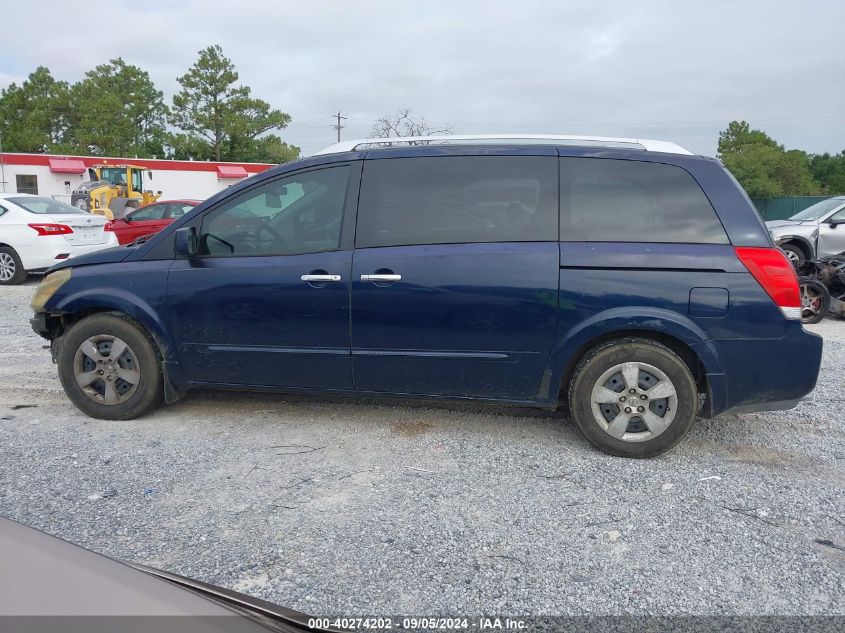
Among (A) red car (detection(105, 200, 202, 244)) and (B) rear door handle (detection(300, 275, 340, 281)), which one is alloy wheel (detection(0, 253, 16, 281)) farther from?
(B) rear door handle (detection(300, 275, 340, 281))

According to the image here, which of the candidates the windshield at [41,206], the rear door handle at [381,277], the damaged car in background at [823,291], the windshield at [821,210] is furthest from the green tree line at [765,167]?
the rear door handle at [381,277]

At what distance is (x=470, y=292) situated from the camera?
376 cm

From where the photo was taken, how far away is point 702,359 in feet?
11.9

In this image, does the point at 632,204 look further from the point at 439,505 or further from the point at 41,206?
the point at 41,206

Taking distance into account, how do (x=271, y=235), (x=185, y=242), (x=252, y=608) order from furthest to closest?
(x=271, y=235)
(x=185, y=242)
(x=252, y=608)

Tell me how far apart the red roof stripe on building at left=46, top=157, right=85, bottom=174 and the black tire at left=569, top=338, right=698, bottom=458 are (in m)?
38.7

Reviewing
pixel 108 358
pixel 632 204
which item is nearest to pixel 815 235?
pixel 632 204

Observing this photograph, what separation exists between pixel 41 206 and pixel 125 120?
163 ft

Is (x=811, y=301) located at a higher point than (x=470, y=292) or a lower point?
lower

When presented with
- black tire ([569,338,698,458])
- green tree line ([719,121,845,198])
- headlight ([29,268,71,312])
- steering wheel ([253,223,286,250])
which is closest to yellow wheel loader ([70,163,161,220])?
headlight ([29,268,71,312])

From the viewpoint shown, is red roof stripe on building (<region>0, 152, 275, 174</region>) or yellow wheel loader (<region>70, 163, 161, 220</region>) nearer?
yellow wheel loader (<region>70, 163, 161, 220</region>)

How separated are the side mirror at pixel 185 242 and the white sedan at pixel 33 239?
7.70m

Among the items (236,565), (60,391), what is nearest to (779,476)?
(236,565)

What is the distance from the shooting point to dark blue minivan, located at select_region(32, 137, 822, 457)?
362 centimetres
